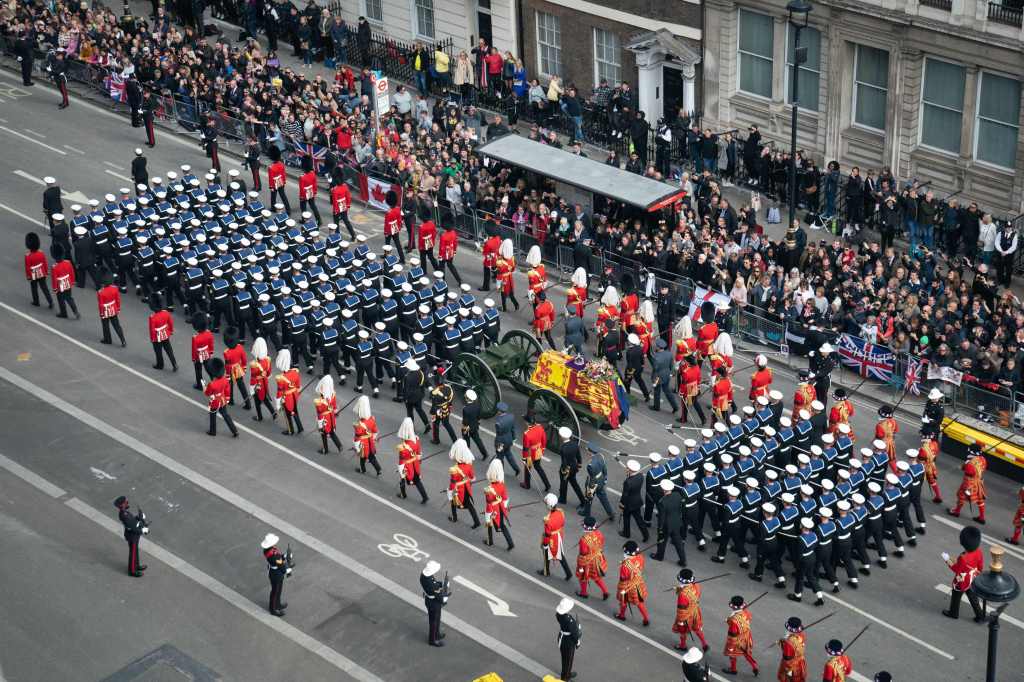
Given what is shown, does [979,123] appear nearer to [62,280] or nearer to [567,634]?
[567,634]

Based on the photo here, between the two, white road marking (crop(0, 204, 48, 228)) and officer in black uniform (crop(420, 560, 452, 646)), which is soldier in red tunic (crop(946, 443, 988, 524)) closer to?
officer in black uniform (crop(420, 560, 452, 646))

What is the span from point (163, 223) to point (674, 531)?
50.4 feet

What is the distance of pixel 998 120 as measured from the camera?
121ft

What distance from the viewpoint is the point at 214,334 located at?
3616cm

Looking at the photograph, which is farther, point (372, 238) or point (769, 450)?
point (372, 238)

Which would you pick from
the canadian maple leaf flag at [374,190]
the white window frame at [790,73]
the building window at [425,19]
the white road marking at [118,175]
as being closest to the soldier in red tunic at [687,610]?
the white window frame at [790,73]

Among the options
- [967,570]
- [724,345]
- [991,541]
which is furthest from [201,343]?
[991,541]

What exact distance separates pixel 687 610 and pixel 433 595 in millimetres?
3993

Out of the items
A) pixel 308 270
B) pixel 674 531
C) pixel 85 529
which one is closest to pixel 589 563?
pixel 674 531

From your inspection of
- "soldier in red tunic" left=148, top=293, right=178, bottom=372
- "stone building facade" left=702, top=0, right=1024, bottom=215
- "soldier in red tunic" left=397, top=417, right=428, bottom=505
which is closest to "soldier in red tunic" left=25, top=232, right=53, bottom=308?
"soldier in red tunic" left=148, top=293, right=178, bottom=372

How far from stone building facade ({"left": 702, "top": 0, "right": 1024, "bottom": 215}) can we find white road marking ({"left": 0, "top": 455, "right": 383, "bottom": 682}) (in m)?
19.2

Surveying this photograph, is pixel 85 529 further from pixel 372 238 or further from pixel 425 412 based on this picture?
pixel 372 238

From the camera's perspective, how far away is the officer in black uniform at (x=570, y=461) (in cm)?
2972

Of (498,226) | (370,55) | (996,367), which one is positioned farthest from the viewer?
(370,55)
